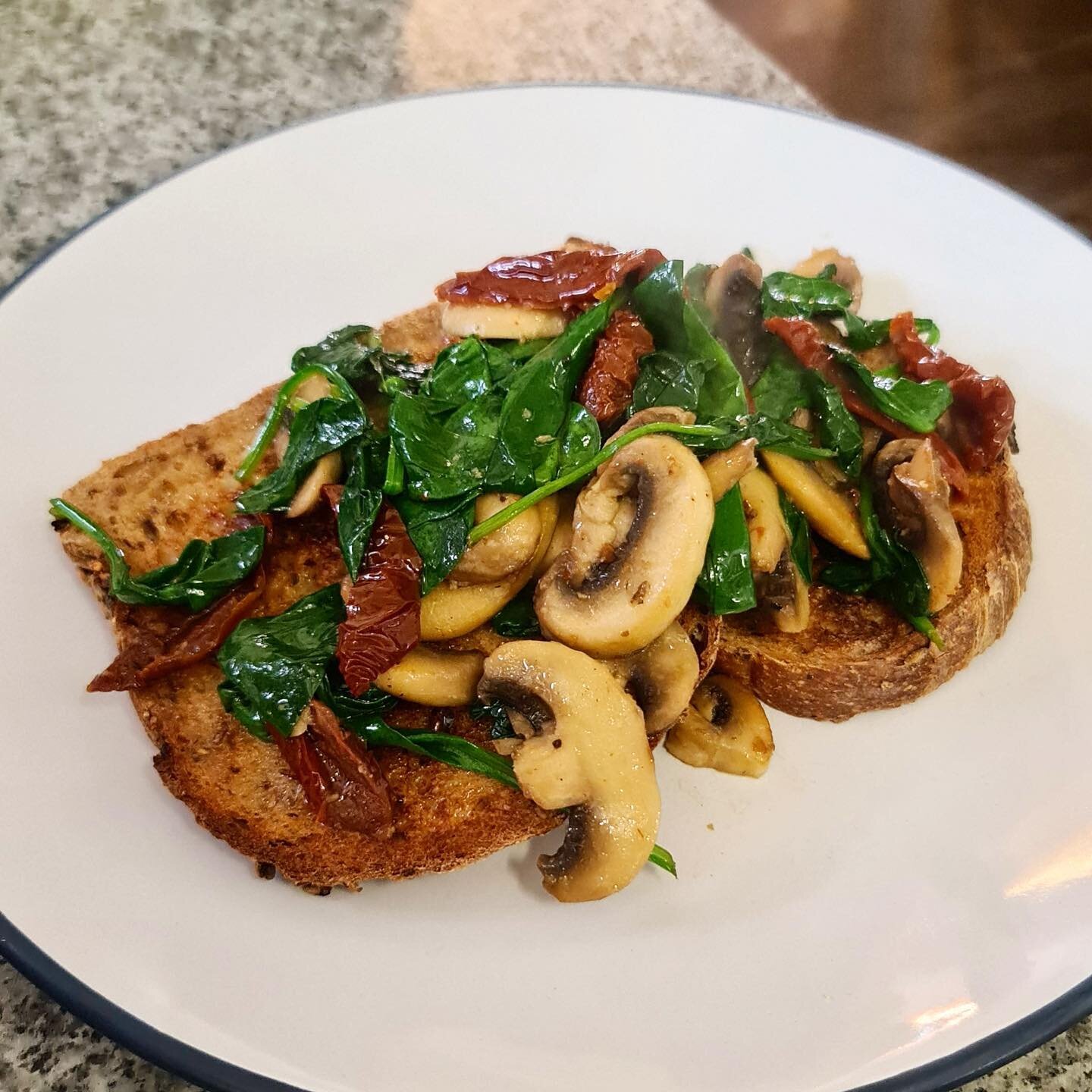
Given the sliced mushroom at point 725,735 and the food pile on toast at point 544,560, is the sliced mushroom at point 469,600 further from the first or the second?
the sliced mushroom at point 725,735

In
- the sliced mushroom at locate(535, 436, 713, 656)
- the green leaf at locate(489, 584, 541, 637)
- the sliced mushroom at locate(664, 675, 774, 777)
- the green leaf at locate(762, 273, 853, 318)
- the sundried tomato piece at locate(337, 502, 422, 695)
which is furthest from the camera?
the green leaf at locate(762, 273, 853, 318)

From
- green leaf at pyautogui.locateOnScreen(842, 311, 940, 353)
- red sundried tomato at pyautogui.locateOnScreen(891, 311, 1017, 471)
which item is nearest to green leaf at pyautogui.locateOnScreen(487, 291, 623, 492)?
green leaf at pyautogui.locateOnScreen(842, 311, 940, 353)

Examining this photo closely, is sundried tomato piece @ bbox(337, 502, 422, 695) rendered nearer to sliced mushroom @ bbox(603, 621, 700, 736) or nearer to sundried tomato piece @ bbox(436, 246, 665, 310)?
sliced mushroom @ bbox(603, 621, 700, 736)

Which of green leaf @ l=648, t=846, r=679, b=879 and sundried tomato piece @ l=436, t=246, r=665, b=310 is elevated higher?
sundried tomato piece @ l=436, t=246, r=665, b=310

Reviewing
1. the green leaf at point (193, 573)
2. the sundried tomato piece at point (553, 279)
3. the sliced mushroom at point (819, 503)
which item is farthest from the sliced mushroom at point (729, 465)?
the green leaf at point (193, 573)

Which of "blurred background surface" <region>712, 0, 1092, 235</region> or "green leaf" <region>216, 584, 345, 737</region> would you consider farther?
"blurred background surface" <region>712, 0, 1092, 235</region>

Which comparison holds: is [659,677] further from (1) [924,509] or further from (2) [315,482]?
(2) [315,482]

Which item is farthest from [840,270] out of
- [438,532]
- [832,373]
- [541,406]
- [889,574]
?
[438,532]
